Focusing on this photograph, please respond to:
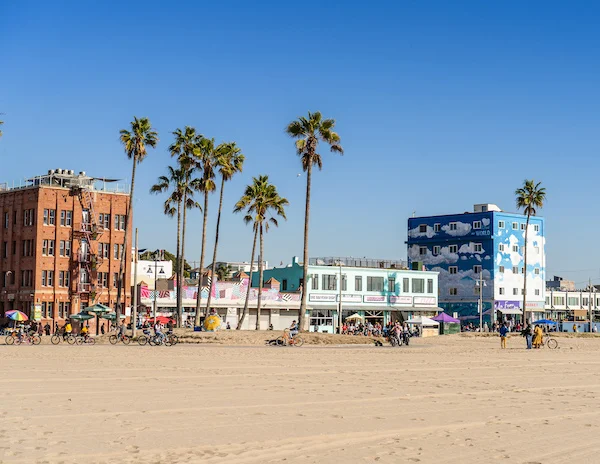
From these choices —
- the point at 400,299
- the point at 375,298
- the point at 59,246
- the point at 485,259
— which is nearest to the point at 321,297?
the point at 375,298

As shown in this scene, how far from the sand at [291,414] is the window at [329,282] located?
5393 cm

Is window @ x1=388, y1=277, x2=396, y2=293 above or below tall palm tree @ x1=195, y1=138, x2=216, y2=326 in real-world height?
below

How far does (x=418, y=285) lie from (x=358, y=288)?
875cm

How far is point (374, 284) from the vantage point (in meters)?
91.9

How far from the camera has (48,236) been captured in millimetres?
76188

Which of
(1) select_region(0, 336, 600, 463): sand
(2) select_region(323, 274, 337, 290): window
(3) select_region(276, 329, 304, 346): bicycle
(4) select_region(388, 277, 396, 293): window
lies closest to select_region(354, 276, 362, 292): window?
(2) select_region(323, 274, 337, 290): window

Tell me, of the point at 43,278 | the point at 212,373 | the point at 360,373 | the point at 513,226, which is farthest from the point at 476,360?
the point at 513,226

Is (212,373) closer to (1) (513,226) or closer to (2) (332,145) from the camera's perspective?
(2) (332,145)

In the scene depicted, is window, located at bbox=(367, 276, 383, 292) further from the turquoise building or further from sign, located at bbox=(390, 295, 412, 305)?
sign, located at bbox=(390, 295, 412, 305)

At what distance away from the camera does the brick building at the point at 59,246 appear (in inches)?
2980

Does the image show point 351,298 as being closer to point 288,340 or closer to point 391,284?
point 391,284

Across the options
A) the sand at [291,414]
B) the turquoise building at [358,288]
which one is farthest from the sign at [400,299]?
the sand at [291,414]

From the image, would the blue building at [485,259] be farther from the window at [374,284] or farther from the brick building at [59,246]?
the brick building at [59,246]

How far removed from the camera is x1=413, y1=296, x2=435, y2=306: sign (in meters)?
95.2
